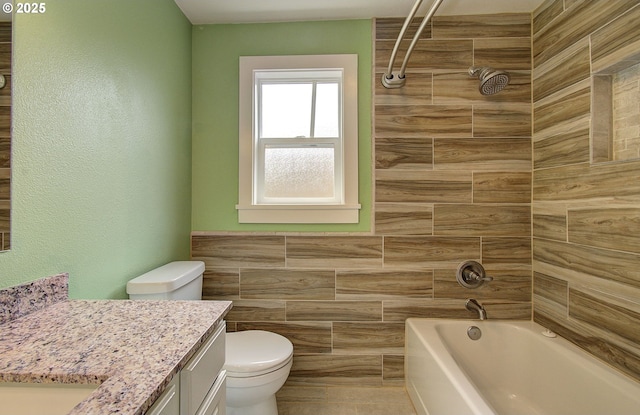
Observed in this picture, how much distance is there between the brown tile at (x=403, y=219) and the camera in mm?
1783

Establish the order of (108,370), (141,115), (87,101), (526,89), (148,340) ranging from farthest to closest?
(526,89) < (141,115) < (87,101) < (148,340) < (108,370)

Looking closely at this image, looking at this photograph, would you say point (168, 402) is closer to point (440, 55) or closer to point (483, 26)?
point (440, 55)

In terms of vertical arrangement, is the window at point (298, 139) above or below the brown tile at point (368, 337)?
above

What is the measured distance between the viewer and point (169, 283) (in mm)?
1257

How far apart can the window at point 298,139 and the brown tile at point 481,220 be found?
0.57m

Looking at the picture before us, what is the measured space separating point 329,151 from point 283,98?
506mm

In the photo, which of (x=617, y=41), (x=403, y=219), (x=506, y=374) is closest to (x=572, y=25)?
(x=617, y=41)

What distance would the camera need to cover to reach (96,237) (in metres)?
1.11

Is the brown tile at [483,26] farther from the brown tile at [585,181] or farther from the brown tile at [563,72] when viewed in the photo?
the brown tile at [585,181]

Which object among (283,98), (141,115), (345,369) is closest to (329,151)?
(283,98)

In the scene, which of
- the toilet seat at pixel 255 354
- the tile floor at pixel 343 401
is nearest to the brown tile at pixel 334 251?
the toilet seat at pixel 255 354

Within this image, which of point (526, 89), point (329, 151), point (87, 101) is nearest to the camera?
point (87, 101)

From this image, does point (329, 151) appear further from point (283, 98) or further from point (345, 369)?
point (345, 369)

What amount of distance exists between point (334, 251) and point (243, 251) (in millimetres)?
608
